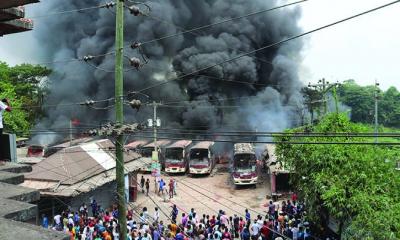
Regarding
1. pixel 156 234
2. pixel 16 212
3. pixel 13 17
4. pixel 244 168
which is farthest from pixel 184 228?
pixel 244 168

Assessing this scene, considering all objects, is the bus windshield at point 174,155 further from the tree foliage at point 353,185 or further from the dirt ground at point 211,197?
the tree foliage at point 353,185

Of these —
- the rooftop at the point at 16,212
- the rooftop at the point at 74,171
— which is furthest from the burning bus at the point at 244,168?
the rooftop at the point at 16,212

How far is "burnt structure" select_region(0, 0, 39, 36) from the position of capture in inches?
254

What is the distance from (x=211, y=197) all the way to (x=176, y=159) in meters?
6.21

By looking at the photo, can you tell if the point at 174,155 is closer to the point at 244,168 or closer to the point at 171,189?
the point at 244,168

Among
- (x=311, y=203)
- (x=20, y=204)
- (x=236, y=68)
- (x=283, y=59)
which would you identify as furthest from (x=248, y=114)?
(x=20, y=204)

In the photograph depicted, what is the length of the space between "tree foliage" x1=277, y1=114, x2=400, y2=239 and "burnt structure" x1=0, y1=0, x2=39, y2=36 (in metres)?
8.82

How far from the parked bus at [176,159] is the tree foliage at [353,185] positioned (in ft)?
49.5

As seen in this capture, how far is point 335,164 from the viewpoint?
1208 centimetres

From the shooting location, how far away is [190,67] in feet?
147

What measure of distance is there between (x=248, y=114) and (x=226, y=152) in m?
12.0

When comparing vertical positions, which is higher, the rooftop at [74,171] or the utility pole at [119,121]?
the utility pole at [119,121]

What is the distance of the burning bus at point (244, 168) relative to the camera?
81.5 ft

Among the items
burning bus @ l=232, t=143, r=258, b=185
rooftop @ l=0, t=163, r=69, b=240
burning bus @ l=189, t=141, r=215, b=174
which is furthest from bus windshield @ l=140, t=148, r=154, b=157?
rooftop @ l=0, t=163, r=69, b=240
